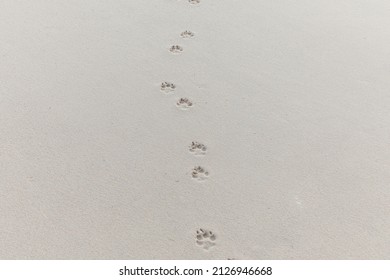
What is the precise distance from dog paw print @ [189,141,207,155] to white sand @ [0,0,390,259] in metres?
0.04

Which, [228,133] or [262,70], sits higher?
[262,70]

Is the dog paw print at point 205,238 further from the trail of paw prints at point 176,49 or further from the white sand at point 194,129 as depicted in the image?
the trail of paw prints at point 176,49

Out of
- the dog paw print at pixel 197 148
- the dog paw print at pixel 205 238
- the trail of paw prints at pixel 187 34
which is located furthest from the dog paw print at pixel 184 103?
the dog paw print at pixel 205 238

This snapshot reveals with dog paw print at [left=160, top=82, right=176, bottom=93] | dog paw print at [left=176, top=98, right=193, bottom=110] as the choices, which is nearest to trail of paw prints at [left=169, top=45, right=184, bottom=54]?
dog paw print at [left=160, top=82, right=176, bottom=93]

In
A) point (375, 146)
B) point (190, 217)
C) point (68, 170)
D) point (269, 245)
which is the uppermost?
point (375, 146)

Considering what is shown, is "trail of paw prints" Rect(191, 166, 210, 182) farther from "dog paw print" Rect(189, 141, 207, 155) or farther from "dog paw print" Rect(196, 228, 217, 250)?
"dog paw print" Rect(196, 228, 217, 250)

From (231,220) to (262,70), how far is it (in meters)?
1.62

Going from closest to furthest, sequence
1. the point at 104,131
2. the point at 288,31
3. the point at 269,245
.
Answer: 1. the point at 269,245
2. the point at 104,131
3. the point at 288,31

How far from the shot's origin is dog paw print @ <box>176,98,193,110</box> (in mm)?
3518

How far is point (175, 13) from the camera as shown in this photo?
14.8 feet

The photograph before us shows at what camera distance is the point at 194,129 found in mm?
3334

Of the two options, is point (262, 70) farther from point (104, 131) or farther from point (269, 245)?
point (269, 245)

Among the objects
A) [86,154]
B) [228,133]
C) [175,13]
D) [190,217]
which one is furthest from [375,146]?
[175,13]

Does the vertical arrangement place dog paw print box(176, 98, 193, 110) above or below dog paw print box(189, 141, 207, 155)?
above
